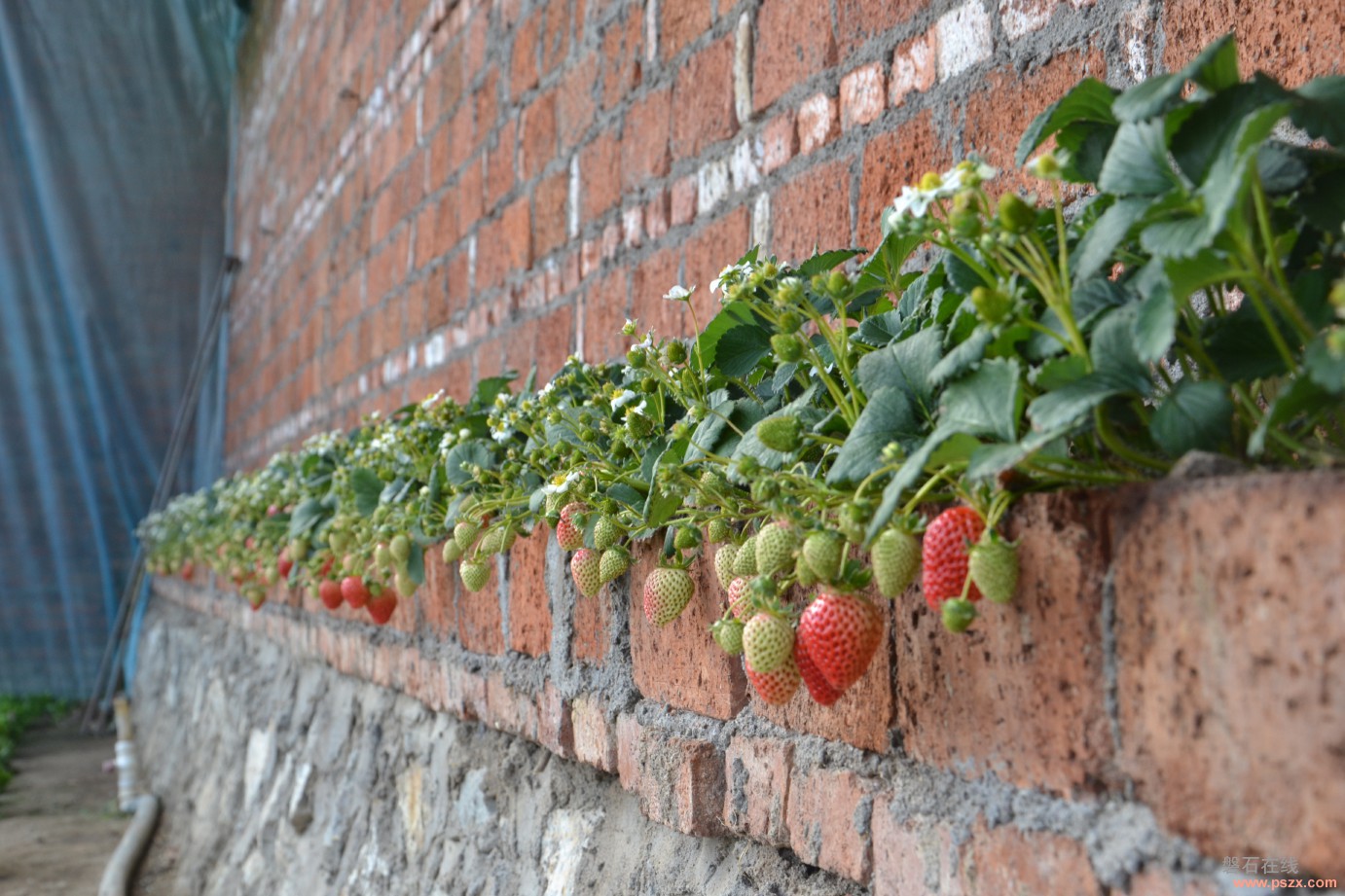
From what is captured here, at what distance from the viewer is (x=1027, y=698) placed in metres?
0.63

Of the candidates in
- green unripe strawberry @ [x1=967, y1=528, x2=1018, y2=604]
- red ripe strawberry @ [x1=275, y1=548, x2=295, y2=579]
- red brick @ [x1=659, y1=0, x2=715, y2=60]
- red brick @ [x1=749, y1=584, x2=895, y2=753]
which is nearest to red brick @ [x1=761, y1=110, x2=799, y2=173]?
red brick @ [x1=659, y1=0, x2=715, y2=60]

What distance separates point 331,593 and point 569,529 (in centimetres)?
101

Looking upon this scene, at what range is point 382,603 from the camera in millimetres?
1837

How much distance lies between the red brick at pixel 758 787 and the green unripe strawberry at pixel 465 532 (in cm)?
49

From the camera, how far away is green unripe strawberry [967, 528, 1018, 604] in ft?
1.93

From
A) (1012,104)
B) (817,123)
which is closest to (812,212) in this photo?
(817,123)

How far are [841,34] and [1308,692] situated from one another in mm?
981

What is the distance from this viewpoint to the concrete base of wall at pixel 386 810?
1.12 metres

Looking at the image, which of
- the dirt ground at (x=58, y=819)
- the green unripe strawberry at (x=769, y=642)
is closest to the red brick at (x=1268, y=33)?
the green unripe strawberry at (x=769, y=642)

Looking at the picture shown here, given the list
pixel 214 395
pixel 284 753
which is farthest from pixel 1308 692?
pixel 214 395

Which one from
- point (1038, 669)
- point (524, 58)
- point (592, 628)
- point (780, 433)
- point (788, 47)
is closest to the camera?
point (1038, 669)

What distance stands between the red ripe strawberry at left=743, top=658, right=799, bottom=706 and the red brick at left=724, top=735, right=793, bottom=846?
0.48ft

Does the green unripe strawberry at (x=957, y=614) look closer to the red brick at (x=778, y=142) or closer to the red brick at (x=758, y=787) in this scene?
the red brick at (x=758, y=787)

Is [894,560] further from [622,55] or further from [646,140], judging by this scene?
[622,55]
